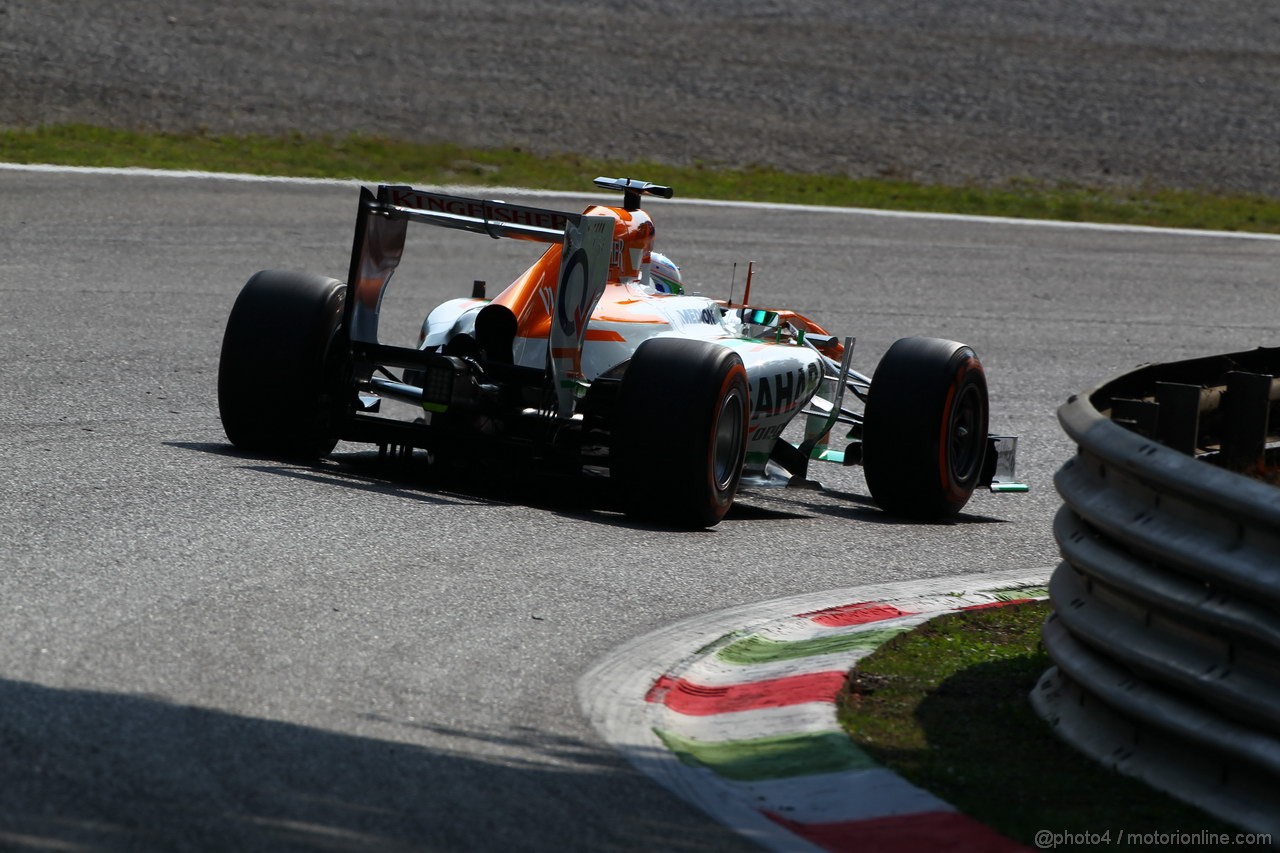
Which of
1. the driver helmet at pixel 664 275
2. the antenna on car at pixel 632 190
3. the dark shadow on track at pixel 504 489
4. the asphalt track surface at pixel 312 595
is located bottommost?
the dark shadow on track at pixel 504 489

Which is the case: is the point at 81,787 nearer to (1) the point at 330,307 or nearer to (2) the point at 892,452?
(1) the point at 330,307

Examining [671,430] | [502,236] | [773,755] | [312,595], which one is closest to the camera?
[773,755]

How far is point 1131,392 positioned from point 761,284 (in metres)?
12.2

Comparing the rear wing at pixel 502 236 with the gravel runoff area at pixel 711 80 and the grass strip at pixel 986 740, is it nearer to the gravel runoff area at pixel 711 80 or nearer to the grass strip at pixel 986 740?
the grass strip at pixel 986 740

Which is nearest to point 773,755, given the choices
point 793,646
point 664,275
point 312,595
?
point 793,646

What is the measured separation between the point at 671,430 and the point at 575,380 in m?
0.70

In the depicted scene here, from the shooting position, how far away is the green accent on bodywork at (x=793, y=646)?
5.63 meters

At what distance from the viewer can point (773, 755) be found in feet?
14.9

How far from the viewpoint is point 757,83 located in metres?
31.3

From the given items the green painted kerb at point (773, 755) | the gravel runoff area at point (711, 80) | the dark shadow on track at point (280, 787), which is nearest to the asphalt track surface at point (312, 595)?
the dark shadow on track at point (280, 787)

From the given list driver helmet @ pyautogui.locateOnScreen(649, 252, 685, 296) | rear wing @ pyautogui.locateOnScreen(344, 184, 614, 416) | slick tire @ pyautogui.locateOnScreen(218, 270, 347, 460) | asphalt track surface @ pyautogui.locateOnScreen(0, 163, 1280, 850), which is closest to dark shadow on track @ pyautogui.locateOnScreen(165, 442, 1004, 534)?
asphalt track surface @ pyautogui.locateOnScreen(0, 163, 1280, 850)

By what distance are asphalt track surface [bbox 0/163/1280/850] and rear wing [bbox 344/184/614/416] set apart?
0.75 m

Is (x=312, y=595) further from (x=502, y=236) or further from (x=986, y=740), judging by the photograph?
(x=502, y=236)

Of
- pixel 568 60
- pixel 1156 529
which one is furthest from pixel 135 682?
pixel 568 60
